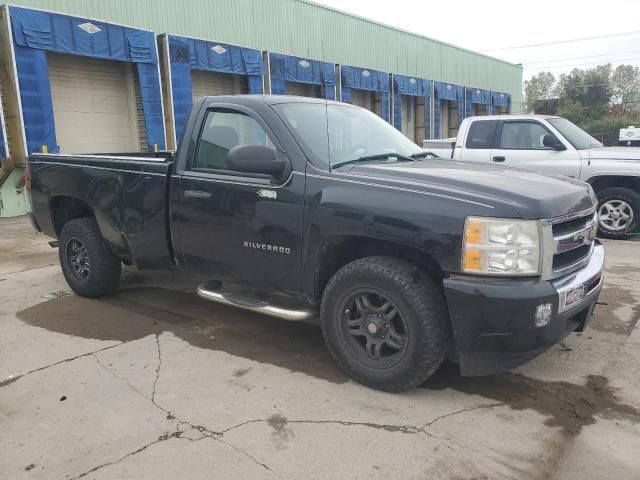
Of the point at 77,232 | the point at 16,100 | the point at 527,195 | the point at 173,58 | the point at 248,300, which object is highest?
the point at 173,58

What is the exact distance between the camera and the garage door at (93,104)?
13695 millimetres

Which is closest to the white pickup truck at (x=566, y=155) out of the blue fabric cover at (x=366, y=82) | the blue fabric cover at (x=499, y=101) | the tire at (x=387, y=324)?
the tire at (x=387, y=324)

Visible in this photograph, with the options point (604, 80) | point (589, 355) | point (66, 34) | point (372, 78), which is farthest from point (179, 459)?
point (604, 80)

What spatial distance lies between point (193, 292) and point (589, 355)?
3816 mm

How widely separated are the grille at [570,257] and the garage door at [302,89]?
1774 centimetres

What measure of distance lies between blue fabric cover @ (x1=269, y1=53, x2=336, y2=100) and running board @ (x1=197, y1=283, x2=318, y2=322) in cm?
1560

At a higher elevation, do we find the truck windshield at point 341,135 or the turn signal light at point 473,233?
the truck windshield at point 341,135

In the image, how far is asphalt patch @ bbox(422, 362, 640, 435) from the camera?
10.1 ft

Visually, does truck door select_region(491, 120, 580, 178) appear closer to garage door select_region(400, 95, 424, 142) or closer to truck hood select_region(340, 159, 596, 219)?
truck hood select_region(340, 159, 596, 219)

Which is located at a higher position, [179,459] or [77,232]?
[77,232]

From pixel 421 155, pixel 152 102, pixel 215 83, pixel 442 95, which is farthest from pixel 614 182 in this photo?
pixel 442 95

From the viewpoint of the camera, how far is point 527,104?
8244 cm

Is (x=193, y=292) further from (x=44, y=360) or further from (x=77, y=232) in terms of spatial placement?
(x=44, y=360)

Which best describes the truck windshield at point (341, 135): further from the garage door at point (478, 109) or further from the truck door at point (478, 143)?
the garage door at point (478, 109)
